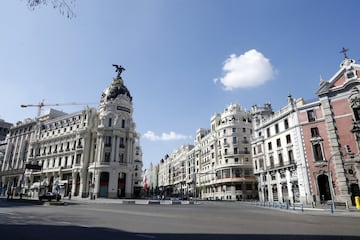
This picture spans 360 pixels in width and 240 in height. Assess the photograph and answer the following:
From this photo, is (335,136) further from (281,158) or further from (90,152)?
(90,152)

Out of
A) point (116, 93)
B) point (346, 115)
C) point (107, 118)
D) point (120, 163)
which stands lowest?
point (120, 163)

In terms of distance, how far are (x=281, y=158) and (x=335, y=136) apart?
11.3 metres

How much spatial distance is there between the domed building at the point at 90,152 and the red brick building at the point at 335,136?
38.1 meters

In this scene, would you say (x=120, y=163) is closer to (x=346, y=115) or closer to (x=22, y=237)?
(x=346, y=115)

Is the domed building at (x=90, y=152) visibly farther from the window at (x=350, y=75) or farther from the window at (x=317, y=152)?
the window at (x=350, y=75)

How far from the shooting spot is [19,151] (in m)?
75.7

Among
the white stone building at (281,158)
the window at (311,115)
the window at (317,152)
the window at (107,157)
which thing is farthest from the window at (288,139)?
the window at (107,157)

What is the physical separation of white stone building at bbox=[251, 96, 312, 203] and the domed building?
2962 cm

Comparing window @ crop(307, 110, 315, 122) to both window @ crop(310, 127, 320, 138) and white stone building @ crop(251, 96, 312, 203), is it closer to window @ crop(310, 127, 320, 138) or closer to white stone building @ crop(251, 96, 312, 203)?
window @ crop(310, 127, 320, 138)

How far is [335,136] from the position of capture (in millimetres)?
34406

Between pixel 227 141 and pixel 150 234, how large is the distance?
60.0 metres

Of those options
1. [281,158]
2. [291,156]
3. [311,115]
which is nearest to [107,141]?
[281,158]

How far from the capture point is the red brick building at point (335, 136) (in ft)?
106

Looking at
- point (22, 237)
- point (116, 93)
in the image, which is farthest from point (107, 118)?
point (22, 237)
